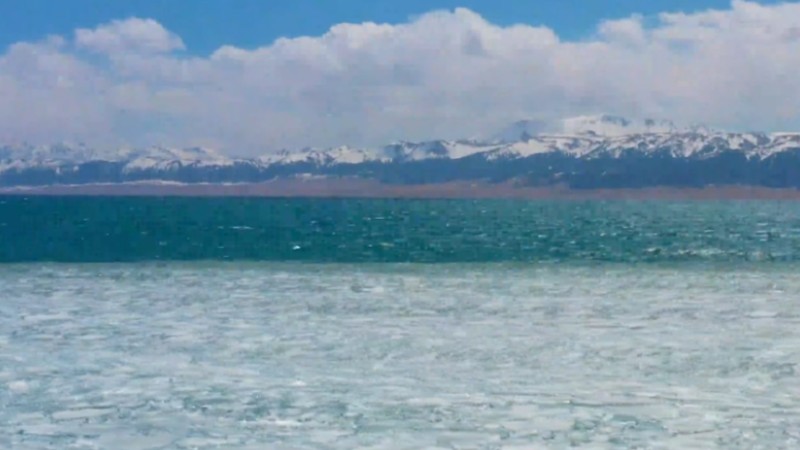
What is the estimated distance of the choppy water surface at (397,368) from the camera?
25.2 feet

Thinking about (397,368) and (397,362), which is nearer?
(397,368)

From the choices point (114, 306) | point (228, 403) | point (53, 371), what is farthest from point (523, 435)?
point (114, 306)

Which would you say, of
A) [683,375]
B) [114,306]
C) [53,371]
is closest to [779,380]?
[683,375]

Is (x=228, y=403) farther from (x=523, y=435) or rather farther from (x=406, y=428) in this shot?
(x=523, y=435)

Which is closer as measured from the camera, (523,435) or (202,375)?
(523,435)

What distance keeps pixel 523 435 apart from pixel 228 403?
8.42 ft

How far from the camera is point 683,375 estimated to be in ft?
32.6

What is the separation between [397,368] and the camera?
10.3 meters

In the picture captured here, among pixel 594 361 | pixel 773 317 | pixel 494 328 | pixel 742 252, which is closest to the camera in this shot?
pixel 594 361

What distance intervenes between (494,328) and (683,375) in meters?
3.76

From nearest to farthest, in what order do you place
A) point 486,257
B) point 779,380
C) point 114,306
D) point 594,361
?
1. point 779,380
2. point 594,361
3. point 114,306
4. point 486,257

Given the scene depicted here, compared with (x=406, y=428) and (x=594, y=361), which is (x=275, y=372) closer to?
(x=406, y=428)

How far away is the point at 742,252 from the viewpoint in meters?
39.1

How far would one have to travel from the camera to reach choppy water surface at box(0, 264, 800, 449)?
767cm
